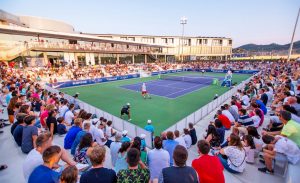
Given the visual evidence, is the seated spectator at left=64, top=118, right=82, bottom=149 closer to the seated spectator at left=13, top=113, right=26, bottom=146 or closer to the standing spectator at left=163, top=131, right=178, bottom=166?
the seated spectator at left=13, top=113, right=26, bottom=146

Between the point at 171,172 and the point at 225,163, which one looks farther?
the point at 225,163

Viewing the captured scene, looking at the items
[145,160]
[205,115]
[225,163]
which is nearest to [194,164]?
[145,160]

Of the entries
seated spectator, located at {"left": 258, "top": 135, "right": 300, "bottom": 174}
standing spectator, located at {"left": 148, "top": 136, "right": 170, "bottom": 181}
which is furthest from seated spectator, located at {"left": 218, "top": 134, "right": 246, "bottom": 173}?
standing spectator, located at {"left": 148, "top": 136, "right": 170, "bottom": 181}

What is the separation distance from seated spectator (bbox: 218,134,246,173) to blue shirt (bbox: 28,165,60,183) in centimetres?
446

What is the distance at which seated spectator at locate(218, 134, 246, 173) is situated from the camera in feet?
15.5

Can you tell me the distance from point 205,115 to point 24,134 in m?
10.3

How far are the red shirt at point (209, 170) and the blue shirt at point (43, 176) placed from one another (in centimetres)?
283

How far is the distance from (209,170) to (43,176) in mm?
3179

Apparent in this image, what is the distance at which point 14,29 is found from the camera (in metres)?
26.0

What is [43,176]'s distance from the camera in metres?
2.95

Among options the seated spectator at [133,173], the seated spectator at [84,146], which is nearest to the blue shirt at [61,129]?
the seated spectator at [84,146]

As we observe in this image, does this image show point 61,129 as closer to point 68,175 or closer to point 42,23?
point 68,175

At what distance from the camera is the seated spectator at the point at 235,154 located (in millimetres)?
4719

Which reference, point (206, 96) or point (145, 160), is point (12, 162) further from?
point (206, 96)
